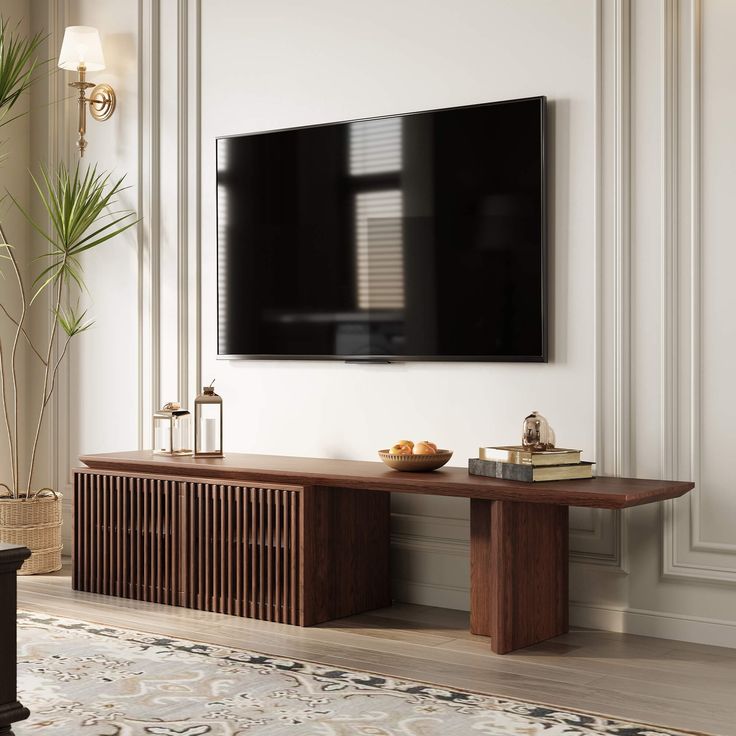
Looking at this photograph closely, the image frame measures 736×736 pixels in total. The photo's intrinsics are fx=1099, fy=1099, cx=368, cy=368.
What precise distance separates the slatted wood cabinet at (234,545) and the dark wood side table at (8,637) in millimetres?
1461

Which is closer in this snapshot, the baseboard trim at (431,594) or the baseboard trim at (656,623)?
the baseboard trim at (656,623)

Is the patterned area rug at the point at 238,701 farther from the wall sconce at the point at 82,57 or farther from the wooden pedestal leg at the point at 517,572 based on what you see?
the wall sconce at the point at 82,57

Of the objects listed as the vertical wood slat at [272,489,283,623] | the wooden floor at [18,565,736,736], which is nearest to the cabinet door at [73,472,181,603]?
the wooden floor at [18,565,736,736]

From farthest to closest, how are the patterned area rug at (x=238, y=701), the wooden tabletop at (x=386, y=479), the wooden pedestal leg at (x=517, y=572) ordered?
1. the wooden pedestal leg at (x=517, y=572)
2. the wooden tabletop at (x=386, y=479)
3. the patterned area rug at (x=238, y=701)

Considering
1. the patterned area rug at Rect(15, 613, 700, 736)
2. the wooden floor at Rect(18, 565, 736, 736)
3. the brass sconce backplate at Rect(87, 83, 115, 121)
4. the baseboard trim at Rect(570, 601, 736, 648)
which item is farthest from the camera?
the brass sconce backplate at Rect(87, 83, 115, 121)

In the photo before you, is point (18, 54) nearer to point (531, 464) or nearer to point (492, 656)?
point (531, 464)

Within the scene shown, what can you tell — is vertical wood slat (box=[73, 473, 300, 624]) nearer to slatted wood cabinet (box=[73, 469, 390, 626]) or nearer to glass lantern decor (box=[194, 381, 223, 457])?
slatted wood cabinet (box=[73, 469, 390, 626])

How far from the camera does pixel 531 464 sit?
11.3 ft

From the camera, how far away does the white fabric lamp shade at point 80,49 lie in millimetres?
4934

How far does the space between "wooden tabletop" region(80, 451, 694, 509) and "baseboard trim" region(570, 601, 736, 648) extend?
1.53 feet

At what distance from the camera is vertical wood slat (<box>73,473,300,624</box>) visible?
390cm

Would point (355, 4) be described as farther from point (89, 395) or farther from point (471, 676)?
point (471, 676)

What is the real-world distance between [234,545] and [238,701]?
1.15 m

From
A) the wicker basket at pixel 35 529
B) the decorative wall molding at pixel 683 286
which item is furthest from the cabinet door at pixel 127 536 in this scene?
the decorative wall molding at pixel 683 286
